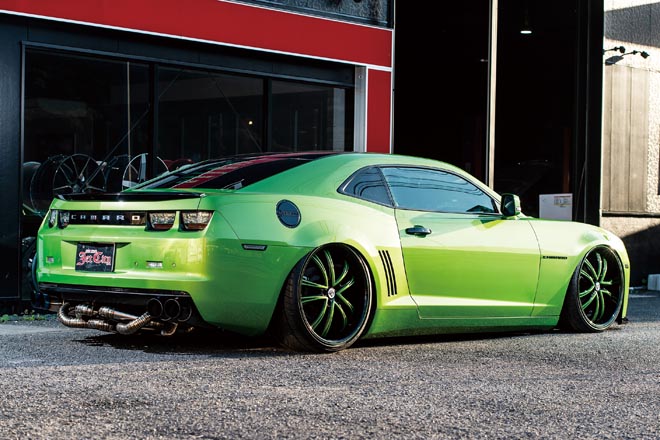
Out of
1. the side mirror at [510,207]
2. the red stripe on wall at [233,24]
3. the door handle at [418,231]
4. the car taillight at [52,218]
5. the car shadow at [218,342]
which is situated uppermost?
the red stripe on wall at [233,24]

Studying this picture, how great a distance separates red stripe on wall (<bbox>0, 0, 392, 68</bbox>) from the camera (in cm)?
1135

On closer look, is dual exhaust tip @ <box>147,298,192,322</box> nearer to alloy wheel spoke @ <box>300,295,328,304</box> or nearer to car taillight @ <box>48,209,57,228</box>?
alloy wheel spoke @ <box>300,295,328,304</box>

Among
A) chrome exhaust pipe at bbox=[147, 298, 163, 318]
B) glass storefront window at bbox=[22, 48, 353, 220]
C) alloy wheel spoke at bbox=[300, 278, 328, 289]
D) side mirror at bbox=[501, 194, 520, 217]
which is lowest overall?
chrome exhaust pipe at bbox=[147, 298, 163, 318]

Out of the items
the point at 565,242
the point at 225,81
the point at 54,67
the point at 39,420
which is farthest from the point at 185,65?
the point at 39,420

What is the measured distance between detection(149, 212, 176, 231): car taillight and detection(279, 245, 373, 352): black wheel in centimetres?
80

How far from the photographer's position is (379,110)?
1439 centimetres

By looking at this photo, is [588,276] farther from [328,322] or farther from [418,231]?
[328,322]

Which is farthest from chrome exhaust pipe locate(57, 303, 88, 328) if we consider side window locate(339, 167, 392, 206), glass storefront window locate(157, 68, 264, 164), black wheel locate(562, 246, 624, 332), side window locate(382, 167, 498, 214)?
glass storefront window locate(157, 68, 264, 164)

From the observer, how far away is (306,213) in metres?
7.19

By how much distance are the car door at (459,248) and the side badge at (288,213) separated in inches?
35.5

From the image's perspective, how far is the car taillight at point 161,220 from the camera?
22.8 ft

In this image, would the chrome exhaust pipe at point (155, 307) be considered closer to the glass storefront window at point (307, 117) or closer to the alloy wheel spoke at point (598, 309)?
the alloy wheel spoke at point (598, 309)

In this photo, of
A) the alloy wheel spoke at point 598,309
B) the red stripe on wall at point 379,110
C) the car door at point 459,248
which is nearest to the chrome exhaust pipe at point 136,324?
the car door at point 459,248

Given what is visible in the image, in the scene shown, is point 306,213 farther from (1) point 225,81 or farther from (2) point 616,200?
(2) point 616,200
